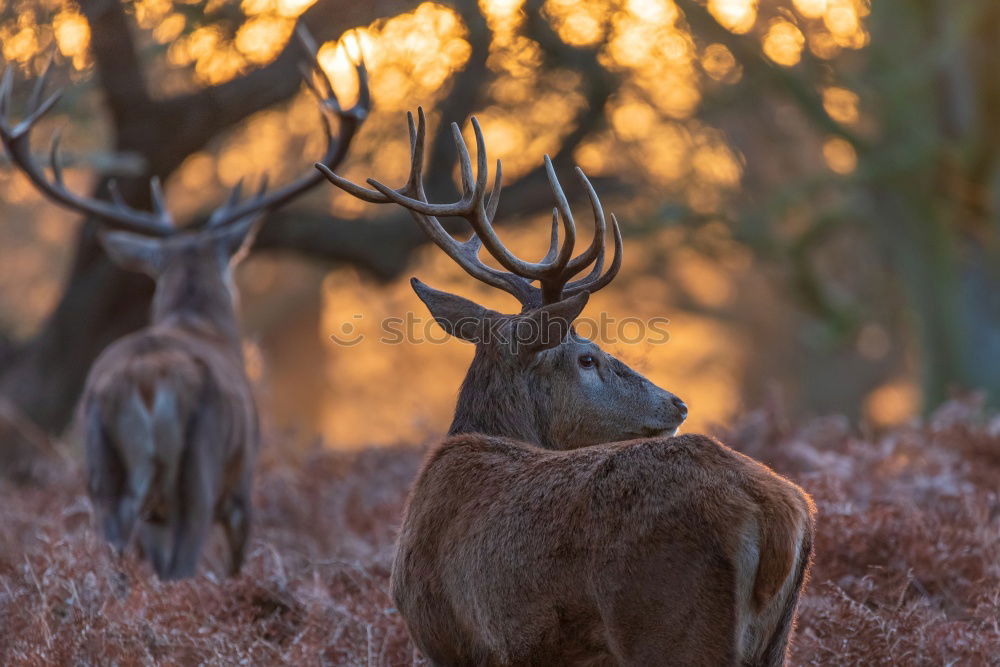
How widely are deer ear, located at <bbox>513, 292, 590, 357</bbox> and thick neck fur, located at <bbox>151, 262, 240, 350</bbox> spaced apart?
13.5ft

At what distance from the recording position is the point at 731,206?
55.8 ft

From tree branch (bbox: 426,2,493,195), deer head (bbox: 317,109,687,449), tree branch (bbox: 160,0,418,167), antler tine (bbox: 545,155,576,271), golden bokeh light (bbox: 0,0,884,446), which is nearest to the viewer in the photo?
antler tine (bbox: 545,155,576,271)

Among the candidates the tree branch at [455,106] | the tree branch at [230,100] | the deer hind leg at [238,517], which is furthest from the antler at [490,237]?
the tree branch at [455,106]

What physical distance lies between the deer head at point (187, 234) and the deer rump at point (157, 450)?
1.35 meters

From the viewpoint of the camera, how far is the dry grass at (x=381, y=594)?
434 centimetres

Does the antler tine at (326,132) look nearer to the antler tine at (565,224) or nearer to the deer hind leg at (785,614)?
the antler tine at (565,224)

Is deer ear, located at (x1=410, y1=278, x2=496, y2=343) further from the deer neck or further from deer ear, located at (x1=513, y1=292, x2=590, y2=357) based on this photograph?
the deer neck

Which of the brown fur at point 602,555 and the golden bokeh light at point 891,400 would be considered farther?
the golden bokeh light at point 891,400

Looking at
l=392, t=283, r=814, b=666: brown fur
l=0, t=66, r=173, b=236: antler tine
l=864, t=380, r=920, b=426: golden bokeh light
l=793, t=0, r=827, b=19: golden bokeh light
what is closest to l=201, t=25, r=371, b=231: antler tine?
l=0, t=66, r=173, b=236: antler tine

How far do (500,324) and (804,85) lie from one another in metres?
10.6

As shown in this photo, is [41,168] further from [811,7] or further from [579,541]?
[811,7]

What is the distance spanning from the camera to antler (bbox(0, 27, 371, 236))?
7.85m

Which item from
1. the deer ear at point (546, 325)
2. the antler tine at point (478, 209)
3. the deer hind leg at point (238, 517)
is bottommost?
the deer hind leg at point (238, 517)

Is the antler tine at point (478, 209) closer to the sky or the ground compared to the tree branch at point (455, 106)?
closer to the sky
